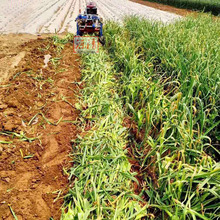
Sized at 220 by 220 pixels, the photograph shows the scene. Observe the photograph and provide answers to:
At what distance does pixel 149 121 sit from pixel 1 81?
265cm

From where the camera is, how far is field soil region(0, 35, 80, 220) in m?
1.60

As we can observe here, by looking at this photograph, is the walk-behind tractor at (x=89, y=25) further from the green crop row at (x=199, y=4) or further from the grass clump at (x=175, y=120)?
the green crop row at (x=199, y=4)

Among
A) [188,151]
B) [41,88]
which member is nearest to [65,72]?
[41,88]

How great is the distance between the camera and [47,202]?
5.25 feet

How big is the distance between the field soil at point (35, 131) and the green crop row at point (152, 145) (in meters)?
0.19

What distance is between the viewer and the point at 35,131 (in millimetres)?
2314

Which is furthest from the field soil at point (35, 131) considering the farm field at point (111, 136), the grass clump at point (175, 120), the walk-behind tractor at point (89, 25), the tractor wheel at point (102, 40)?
the tractor wheel at point (102, 40)

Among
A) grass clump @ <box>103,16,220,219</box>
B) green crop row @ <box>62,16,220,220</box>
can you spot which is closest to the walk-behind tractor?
grass clump @ <box>103,16,220,219</box>

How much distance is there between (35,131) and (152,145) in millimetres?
1397

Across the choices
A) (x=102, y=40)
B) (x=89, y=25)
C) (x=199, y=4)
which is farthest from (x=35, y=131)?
(x=199, y=4)

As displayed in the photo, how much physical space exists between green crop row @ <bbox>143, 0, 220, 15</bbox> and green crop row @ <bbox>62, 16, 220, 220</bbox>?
437 inches

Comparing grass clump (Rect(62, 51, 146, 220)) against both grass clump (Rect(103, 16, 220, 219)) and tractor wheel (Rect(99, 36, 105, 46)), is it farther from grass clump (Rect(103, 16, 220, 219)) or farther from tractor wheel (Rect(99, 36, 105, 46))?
tractor wheel (Rect(99, 36, 105, 46))

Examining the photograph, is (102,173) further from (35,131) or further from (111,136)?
(35,131)

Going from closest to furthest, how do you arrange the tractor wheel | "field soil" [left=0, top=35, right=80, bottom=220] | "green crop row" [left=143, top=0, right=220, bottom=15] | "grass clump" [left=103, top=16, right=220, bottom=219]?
"grass clump" [left=103, top=16, right=220, bottom=219]
"field soil" [left=0, top=35, right=80, bottom=220]
the tractor wheel
"green crop row" [left=143, top=0, right=220, bottom=15]
